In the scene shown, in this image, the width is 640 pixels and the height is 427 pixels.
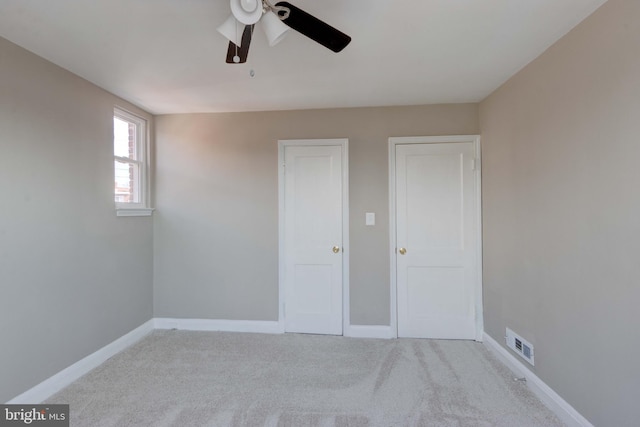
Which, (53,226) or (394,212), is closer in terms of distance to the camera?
(53,226)

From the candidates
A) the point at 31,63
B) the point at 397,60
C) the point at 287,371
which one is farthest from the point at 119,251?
the point at 397,60

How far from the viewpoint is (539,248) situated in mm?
2018

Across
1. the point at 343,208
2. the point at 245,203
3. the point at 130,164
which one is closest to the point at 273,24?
the point at 343,208

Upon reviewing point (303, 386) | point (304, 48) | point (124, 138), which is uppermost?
point (304, 48)

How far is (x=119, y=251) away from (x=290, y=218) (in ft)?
5.38

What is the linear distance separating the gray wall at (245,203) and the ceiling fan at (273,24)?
5.38 feet

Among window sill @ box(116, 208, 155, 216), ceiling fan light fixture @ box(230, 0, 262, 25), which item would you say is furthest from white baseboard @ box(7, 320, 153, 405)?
ceiling fan light fixture @ box(230, 0, 262, 25)

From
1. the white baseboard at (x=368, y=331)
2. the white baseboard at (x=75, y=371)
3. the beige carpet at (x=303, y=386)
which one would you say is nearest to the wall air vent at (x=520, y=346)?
the beige carpet at (x=303, y=386)

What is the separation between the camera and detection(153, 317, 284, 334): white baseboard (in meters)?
3.07

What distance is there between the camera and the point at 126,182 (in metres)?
2.90

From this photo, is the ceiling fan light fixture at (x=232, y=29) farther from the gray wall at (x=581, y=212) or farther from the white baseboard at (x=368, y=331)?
the white baseboard at (x=368, y=331)

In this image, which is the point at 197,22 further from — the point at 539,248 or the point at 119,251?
the point at 539,248

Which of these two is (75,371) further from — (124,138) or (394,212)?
(394,212)

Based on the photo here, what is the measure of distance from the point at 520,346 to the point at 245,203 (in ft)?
9.05
